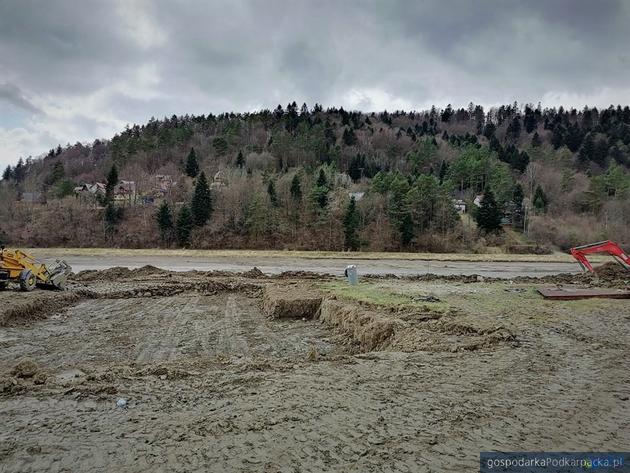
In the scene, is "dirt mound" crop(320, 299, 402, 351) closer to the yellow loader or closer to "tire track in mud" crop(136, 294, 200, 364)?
"tire track in mud" crop(136, 294, 200, 364)

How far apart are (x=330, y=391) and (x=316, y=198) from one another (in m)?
52.0

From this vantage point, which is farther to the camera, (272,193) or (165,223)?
(272,193)

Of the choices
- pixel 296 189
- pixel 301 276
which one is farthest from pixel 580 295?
pixel 296 189

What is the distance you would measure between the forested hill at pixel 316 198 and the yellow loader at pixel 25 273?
36746 millimetres

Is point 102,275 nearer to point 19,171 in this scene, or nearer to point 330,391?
point 330,391

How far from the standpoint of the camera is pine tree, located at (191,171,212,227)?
56969 millimetres

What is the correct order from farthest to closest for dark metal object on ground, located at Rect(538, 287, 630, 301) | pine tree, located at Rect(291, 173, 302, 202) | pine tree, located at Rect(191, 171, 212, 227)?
pine tree, located at Rect(291, 173, 302, 202) → pine tree, located at Rect(191, 171, 212, 227) → dark metal object on ground, located at Rect(538, 287, 630, 301)

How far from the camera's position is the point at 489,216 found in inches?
2148

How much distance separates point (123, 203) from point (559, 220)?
66.6m

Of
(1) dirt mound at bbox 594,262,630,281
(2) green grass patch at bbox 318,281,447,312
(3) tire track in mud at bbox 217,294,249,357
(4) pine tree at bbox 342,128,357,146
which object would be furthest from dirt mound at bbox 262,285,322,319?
(4) pine tree at bbox 342,128,357,146

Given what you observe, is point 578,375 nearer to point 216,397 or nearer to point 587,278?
point 216,397

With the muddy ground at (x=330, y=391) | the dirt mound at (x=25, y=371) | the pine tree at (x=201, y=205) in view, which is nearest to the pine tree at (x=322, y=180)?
the pine tree at (x=201, y=205)

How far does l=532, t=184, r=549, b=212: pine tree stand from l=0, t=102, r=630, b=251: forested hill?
37 cm

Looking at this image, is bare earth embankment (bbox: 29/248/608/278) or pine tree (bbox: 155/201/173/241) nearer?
bare earth embankment (bbox: 29/248/608/278)
